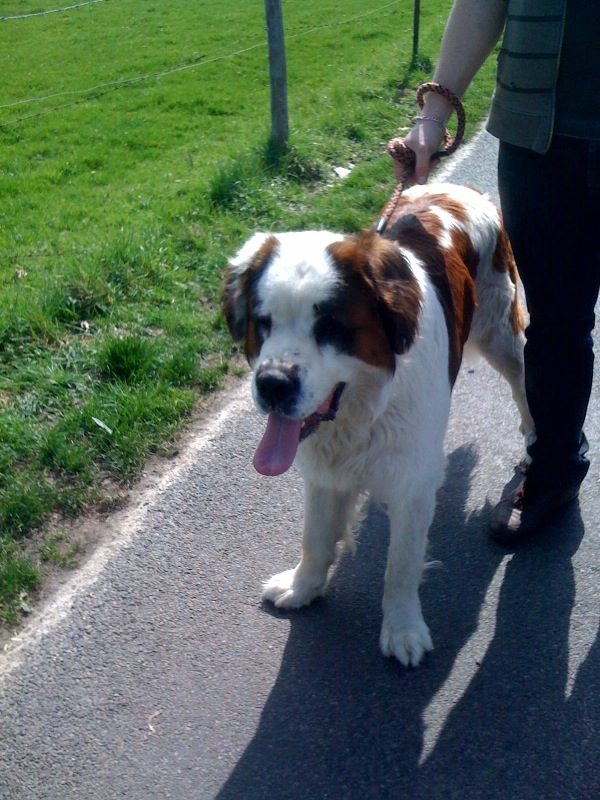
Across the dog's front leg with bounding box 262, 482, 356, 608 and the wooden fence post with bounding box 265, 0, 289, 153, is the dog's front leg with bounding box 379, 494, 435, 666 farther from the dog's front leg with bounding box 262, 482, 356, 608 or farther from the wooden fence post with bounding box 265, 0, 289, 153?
the wooden fence post with bounding box 265, 0, 289, 153

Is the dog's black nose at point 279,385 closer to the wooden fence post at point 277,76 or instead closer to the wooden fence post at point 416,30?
the wooden fence post at point 277,76

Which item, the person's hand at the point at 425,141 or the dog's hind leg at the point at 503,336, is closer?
the person's hand at the point at 425,141

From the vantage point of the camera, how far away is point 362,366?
8.74ft

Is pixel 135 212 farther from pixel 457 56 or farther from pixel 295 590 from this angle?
pixel 295 590

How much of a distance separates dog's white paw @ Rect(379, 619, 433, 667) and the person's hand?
1749 mm

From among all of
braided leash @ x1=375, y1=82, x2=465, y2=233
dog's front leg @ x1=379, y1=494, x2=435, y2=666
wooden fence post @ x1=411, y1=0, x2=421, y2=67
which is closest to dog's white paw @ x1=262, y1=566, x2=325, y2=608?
dog's front leg @ x1=379, y1=494, x2=435, y2=666

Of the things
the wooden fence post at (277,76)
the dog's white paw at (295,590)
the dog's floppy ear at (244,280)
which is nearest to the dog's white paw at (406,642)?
the dog's white paw at (295,590)

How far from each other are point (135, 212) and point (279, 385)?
199 inches

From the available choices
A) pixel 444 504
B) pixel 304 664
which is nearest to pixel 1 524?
pixel 304 664

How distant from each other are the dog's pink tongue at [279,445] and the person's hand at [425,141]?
48.5 inches

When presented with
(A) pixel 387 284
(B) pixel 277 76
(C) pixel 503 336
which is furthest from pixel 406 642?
(B) pixel 277 76

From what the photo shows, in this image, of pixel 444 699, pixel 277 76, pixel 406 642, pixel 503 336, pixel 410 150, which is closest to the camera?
pixel 444 699

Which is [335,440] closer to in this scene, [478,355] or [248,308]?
[248,308]

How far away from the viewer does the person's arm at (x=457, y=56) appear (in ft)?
9.76
